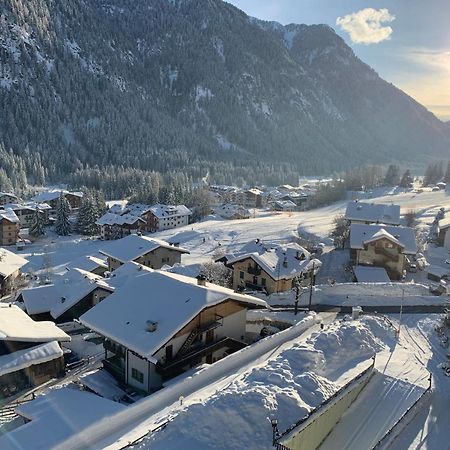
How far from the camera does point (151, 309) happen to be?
62.4 ft

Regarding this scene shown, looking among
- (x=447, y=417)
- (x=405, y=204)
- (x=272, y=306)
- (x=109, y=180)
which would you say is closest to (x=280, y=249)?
(x=272, y=306)

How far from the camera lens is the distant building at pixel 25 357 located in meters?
23.1

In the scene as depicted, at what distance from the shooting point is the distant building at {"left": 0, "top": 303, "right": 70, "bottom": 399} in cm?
2306

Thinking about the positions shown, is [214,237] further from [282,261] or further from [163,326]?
[163,326]

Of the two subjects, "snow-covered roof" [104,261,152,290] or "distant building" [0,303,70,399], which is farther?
"snow-covered roof" [104,261,152,290]

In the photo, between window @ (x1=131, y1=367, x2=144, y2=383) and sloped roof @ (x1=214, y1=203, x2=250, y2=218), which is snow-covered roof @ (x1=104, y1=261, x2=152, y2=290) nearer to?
window @ (x1=131, y1=367, x2=144, y2=383)

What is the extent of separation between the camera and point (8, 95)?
653ft

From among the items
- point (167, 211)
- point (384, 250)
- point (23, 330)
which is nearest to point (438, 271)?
point (384, 250)

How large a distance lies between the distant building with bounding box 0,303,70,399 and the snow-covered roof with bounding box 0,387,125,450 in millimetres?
7696

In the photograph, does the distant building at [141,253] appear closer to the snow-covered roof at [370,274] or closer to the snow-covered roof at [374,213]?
the snow-covered roof at [370,274]

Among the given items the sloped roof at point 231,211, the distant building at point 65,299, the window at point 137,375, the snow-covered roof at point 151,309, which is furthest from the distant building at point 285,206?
the window at point 137,375

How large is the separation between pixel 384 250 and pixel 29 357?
33.1m

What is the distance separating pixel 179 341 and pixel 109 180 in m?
132

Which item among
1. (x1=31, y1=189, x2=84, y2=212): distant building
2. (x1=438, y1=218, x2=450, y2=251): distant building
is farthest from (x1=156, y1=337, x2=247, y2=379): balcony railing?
(x1=31, y1=189, x2=84, y2=212): distant building
